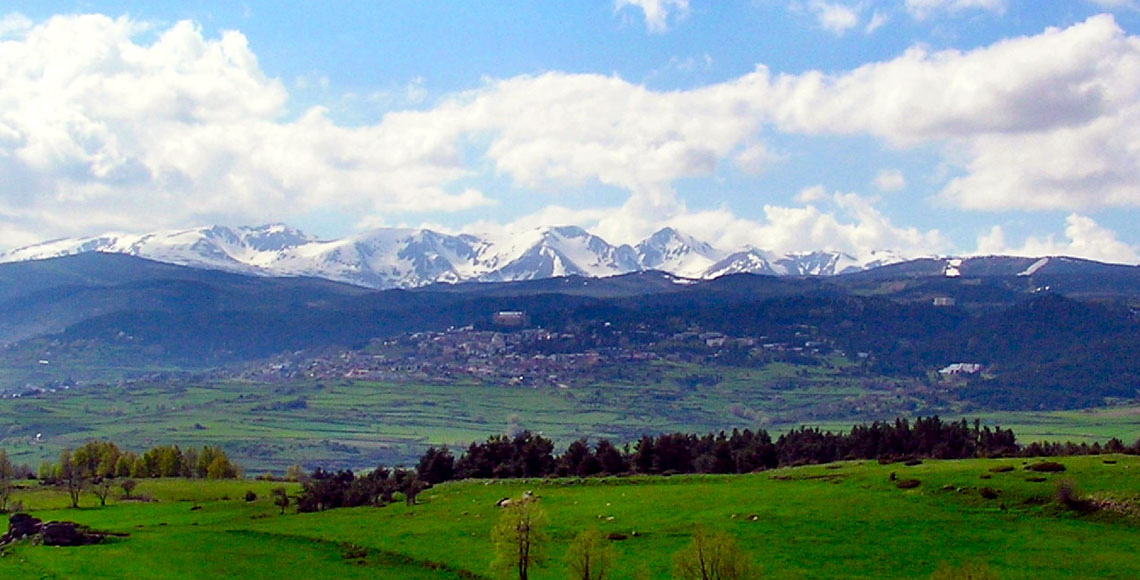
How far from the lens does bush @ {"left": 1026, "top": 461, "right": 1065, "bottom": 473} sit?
6800 cm

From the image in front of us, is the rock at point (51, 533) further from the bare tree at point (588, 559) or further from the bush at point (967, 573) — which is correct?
the bush at point (967, 573)

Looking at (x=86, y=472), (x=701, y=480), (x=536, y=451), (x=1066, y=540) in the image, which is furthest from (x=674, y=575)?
(x=86, y=472)

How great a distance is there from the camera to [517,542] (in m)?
55.9

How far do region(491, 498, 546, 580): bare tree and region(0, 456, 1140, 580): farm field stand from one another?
1652mm

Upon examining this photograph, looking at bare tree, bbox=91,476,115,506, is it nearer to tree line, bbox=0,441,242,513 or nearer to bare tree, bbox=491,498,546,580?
tree line, bbox=0,441,242,513

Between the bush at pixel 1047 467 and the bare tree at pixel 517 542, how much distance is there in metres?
33.1

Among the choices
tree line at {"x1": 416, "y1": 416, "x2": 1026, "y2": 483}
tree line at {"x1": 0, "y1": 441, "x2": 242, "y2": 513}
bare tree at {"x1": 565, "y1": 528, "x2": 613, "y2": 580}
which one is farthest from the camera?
tree line at {"x1": 0, "y1": 441, "x2": 242, "y2": 513}

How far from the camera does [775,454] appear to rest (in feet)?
363

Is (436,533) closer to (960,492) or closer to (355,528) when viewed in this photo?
(355,528)

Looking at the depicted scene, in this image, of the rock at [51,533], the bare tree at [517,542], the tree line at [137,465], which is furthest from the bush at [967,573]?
the tree line at [137,465]

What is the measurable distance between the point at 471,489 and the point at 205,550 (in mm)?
28363

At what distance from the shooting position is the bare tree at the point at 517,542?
5566 cm

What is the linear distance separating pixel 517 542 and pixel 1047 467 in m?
35.3

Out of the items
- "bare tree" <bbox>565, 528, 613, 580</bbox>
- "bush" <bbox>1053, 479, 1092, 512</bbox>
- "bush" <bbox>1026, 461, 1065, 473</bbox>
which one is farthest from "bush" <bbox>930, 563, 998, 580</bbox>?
"bush" <bbox>1026, 461, 1065, 473</bbox>
